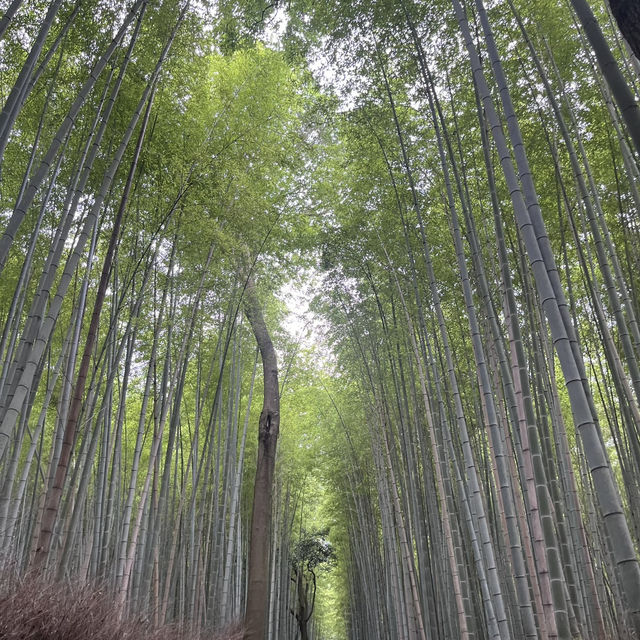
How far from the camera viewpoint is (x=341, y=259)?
5629mm

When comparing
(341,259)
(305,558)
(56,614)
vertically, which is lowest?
(56,614)

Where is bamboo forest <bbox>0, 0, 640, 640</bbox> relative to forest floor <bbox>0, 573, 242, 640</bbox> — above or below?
above

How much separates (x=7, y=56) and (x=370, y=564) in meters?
8.41

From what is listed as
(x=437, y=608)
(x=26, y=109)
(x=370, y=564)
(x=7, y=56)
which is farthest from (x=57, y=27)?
(x=370, y=564)

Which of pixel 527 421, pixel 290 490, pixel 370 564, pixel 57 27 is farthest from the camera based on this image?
pixel 290 490

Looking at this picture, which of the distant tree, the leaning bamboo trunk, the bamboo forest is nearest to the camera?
the bamboo forest

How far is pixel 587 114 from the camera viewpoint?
407 centimetres

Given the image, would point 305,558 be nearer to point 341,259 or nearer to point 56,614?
point 341,259

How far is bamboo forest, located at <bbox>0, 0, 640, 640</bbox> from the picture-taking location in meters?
2.53

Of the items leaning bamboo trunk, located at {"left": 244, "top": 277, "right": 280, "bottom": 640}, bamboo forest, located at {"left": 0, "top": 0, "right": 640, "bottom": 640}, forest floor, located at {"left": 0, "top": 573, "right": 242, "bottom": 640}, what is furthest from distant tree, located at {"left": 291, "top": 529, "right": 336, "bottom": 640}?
forest floor, located at {"left": 0, "top": 573, "right": 242, "bottom": 640}

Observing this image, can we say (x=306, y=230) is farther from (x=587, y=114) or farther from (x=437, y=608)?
(x=437, y=608)

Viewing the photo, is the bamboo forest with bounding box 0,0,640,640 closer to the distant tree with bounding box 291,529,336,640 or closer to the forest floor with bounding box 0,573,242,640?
the forest floor with bounding box 0,573,242,640

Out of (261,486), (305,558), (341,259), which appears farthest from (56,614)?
(305,558)

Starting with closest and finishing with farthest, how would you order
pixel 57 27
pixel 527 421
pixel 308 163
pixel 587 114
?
pixel 527 421 → pixel 57 27 → pixel 587 114 → pixel 308 163
